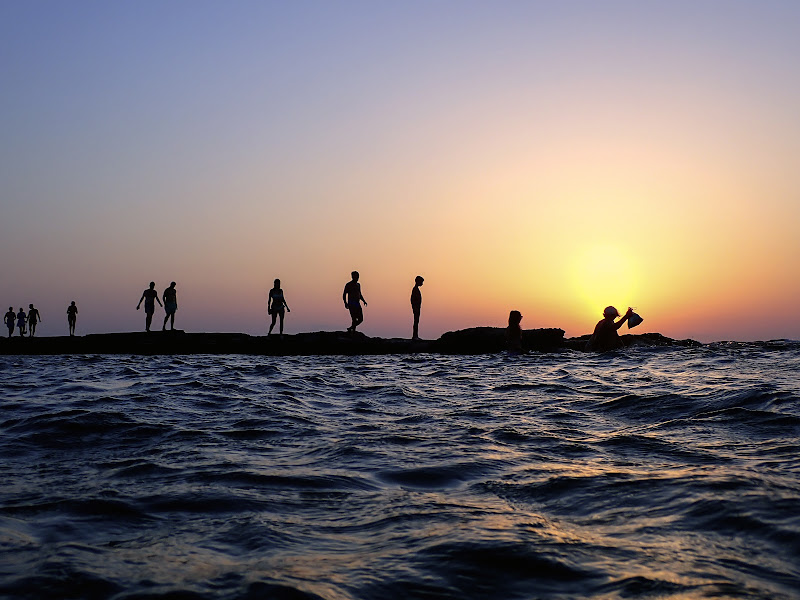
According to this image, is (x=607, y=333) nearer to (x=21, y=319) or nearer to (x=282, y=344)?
(x=282, y=344)

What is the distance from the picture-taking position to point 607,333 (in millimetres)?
19453

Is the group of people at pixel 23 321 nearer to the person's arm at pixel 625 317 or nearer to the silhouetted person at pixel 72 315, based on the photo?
the silhouetted person at pixel 72 315

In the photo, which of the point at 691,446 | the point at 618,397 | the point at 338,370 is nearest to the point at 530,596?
the point at 691,446

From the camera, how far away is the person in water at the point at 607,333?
1839 cm

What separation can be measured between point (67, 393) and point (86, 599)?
27.5 ft

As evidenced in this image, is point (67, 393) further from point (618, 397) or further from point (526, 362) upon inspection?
point (526, 362)

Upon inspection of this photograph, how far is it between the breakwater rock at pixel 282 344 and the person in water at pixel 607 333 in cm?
323

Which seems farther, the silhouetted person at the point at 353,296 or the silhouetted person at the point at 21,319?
the silhouetted person at the point at 21,319

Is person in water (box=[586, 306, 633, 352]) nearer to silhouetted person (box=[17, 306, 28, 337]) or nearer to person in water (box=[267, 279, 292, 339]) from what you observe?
person in water (box=[267, 279, 292, 339])

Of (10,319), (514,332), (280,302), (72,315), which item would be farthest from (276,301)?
(10,319)

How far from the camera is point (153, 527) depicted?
368 centimetres

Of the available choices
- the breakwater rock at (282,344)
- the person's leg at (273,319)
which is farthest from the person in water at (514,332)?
the person's leg at (273,319)

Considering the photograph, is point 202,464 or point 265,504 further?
point 202,464

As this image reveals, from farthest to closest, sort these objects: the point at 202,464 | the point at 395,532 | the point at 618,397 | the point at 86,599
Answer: the point at 618,397 < the point at 202,464 < the point at 395,532 < the point at 86,599
